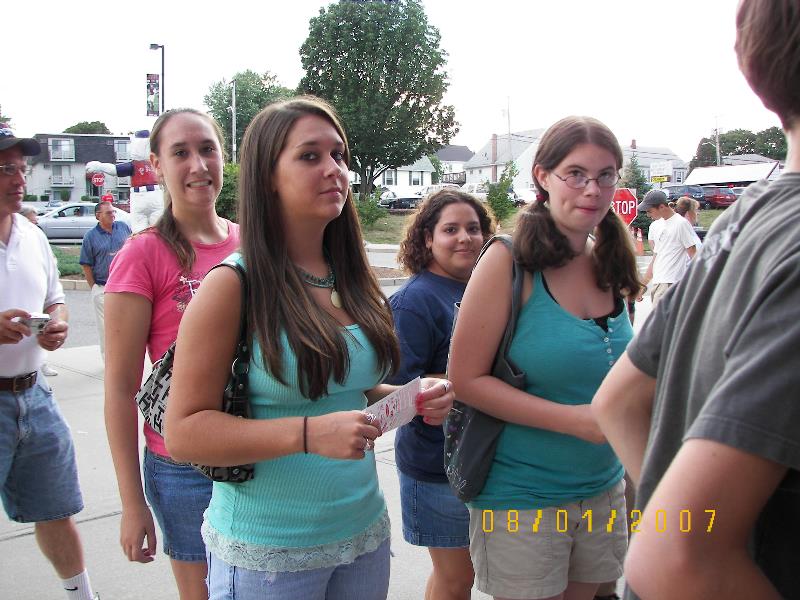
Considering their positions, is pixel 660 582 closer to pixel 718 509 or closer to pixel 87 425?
pixel 718 509

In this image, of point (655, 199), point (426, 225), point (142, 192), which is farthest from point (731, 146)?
point (426, 225)

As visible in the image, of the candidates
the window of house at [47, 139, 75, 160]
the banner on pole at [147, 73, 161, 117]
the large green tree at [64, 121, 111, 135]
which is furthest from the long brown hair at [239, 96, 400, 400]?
the large green tree at [64, 121, 111, 135]

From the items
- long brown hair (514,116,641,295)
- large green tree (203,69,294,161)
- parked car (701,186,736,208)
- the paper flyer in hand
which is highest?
large green tree (203,69,294,161)

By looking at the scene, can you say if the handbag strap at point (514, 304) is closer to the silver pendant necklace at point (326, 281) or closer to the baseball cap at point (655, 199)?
the silver pendant necklace at point (326, 281)

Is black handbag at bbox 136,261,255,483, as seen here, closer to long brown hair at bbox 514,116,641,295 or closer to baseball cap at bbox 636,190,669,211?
long brown hair at bbox 514,116,641,295

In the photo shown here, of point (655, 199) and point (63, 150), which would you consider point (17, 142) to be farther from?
point (63, 150)

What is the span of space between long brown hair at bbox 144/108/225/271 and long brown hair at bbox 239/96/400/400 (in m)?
0.56

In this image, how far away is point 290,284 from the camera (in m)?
1.79

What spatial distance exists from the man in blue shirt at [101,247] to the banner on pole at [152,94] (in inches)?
516

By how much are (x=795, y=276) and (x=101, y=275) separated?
8.09m

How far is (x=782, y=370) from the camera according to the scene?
31.7 inches

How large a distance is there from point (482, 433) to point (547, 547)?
1.21 ft

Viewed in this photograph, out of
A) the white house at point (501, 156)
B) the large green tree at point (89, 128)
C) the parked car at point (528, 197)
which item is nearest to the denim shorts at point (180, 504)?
the parked car at point (528, 197)

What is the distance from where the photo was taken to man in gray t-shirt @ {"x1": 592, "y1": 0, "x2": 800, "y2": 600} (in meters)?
0.82
